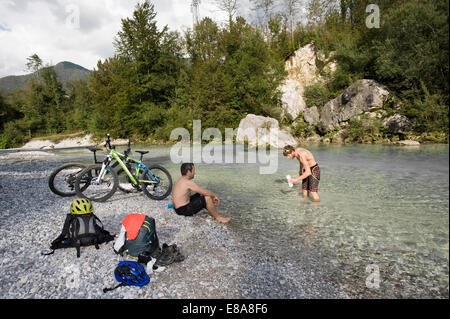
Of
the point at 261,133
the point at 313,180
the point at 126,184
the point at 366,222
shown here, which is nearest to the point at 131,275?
the point at 126,184

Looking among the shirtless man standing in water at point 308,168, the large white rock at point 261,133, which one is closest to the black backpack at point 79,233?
the shirtless man standing in water at point 308,168

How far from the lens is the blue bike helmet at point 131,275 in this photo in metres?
3.11

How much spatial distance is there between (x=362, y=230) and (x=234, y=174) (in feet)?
22.8

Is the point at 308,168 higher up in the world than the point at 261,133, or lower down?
lower down

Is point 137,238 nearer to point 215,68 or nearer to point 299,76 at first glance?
point 215,68

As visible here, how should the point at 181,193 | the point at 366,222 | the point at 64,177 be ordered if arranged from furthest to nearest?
the point at 64,177 < the point at 366,222 < the point at 181,193

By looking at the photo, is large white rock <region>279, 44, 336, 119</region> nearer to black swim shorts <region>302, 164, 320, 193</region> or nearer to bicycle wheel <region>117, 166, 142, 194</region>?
black swim shorts <region>302, 164, 320, 193</region>

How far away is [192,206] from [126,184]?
3.23 metres

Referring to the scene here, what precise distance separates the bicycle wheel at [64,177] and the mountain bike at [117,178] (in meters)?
0.28

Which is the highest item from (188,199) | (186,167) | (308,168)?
(186,167)

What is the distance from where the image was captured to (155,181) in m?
6.93

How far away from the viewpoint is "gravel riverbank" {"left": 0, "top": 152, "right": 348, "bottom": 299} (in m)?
3.08
